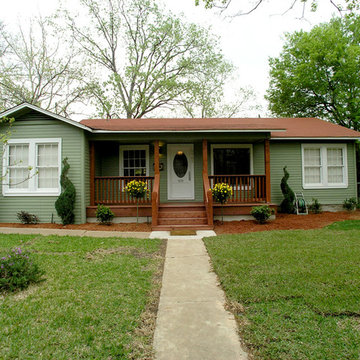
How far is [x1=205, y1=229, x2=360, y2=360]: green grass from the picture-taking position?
2.10m

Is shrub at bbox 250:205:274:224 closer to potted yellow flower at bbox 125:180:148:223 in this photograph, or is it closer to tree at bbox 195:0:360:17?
potted yellow flower at bbox 125:180:148:223

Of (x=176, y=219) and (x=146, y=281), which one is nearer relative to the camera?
(x=146, y=281)

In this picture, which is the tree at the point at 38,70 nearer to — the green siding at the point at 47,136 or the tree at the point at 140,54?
the tree at the point at 140,54

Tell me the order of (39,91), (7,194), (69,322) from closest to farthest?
(69,322) → (7,194) → (39,91)

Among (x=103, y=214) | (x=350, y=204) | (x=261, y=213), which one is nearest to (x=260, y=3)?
(x=261, y=213)

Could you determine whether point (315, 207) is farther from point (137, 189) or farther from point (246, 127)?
point (137, 189)

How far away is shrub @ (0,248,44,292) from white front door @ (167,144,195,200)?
268 inches

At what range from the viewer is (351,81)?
50.3 ft

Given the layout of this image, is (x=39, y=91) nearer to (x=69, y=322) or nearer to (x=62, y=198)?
(x=62, y=198)

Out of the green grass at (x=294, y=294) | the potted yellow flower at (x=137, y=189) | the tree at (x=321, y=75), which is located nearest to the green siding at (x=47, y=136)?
the potted yellow flower at (x=137, y=189)

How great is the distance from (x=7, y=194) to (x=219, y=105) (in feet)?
62.1

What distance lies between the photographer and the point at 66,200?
25.8 feet

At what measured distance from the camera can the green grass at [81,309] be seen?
6.83 ft

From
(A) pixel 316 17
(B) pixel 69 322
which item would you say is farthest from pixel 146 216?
(A) pixel 316 17
